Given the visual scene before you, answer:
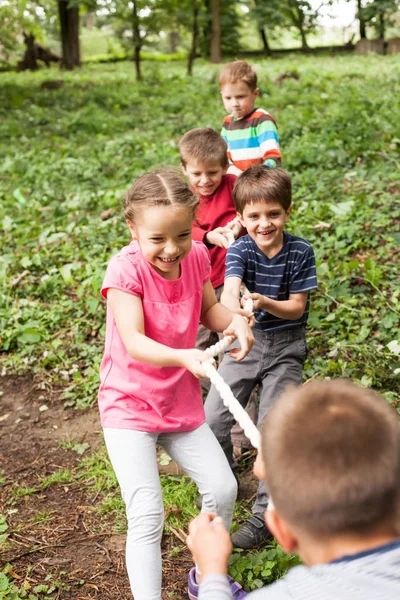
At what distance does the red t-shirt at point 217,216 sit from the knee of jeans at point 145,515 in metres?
1.55

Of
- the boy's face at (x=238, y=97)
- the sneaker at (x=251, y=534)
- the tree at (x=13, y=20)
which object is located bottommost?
the sneaker at (x=251, y=534)

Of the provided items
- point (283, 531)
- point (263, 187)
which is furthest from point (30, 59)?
point (283, 531)

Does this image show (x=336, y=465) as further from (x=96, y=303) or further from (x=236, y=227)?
(x=96, y=303)

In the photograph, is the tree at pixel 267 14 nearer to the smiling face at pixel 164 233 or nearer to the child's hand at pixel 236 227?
the child's hand at pixel 236 227

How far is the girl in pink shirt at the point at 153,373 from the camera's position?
227 centimetres

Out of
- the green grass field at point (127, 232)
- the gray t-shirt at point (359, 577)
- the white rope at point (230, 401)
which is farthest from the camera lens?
the green grass field at point (127, 232)

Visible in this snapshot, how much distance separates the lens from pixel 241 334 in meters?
2.39

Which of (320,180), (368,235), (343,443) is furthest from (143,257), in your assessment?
(320,180)

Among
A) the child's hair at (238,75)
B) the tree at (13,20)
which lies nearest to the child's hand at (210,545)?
the child's hair at (238,75)

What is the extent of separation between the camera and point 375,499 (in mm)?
1162

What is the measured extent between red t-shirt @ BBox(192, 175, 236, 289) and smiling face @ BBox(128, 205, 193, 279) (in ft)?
3.99

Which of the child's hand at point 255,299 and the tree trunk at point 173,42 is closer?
the child's hand at point 255,299

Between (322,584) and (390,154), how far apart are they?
6468mm

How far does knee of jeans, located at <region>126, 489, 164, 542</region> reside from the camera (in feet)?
7.38
